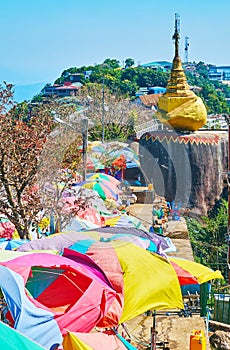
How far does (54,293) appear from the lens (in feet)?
21.7

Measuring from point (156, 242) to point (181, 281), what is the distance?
1.00 m

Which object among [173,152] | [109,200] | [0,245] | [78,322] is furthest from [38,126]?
[173,152]

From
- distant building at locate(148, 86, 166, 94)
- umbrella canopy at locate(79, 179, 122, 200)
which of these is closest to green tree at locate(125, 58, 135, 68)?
distant building at locate(148, 86, 166, 94)

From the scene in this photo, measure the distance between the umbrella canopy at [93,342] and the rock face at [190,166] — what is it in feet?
40.2

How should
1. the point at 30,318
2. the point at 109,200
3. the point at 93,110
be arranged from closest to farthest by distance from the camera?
the point at 30,318, the point at 109,200, the point at 93,110

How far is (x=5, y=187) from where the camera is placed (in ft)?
29.6

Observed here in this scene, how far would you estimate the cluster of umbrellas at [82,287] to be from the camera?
5.77m

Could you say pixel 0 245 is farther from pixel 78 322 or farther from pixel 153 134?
pixel 153 134

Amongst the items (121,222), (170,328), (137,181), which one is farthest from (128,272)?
(137,181)

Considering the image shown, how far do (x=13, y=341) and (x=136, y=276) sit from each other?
2397mm

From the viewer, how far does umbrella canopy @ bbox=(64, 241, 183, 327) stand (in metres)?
6.85

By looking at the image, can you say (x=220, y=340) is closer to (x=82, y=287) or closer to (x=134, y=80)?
(x=82, y=287)

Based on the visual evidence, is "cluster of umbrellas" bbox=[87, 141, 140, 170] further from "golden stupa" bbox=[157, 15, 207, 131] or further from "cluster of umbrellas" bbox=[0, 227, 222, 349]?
"cluster of umbrellas" bbox=[0, 227, 222, 349]

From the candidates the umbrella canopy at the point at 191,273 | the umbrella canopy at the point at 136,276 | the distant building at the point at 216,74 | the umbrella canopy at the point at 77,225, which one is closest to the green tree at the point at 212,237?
the umbrella canopy at the point at 77,225
